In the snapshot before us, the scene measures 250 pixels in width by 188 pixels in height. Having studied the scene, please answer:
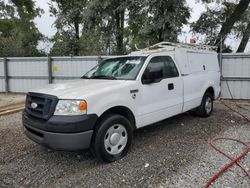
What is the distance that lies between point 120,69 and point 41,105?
1652 millimetres

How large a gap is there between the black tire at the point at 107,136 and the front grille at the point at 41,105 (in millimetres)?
719

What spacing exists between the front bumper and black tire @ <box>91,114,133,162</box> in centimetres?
13

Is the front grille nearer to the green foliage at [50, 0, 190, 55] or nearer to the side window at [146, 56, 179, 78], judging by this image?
the side window at [146, 56, 179, 78]

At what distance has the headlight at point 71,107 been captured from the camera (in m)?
2.90

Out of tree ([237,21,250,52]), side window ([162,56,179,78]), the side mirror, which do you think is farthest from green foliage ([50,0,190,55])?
the side mirror

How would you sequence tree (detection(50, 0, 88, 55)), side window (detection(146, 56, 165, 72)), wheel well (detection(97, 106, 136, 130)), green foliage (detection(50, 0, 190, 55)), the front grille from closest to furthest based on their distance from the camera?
the front grille
wheel well (detection(97, 106, 136, 130))
side window (detection(146, 56, 165, 72))
green foliage (detection(50, 0, 190, 55))
tree (detection(50, 0, 88, 55))

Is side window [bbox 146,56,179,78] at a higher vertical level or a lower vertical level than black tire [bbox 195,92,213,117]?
higher

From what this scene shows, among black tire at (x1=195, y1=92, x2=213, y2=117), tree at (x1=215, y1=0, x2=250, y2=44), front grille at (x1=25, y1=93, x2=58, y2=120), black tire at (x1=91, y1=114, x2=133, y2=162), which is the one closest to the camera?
front grille at (x1=25, y1=93, x2=58, y2=120)

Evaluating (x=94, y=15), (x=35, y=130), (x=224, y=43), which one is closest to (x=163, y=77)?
(x=35, y=130)

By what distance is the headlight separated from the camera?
290cm

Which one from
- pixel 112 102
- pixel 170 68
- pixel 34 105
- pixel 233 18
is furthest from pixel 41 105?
pixel 233 18

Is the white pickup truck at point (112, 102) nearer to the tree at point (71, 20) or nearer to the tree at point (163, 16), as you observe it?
the tree at point (163, 16)

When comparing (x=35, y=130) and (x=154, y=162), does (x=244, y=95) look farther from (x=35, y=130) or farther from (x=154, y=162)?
(x=35, y=130)

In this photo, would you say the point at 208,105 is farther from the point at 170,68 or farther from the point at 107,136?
the point at 107,136
